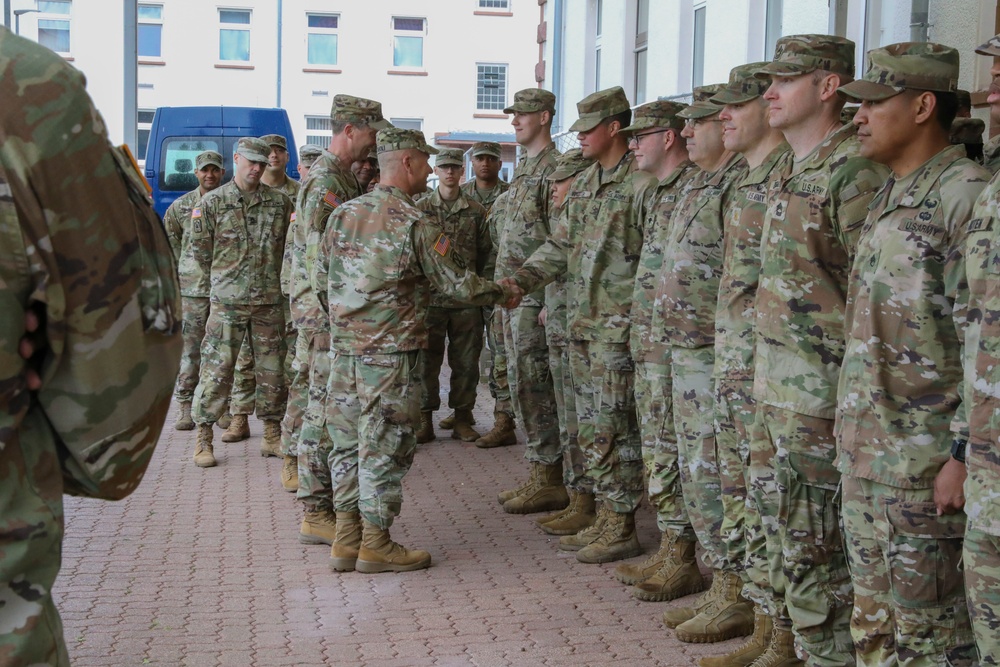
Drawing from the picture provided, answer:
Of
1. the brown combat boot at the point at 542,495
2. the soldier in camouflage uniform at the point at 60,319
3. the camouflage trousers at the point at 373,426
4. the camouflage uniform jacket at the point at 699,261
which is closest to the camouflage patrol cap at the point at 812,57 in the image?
the camouflage uniform jacket at the point at 699,261

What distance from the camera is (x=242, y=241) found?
29.9 ft

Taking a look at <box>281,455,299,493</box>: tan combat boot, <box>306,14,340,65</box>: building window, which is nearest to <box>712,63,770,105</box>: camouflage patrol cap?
<box>281,455,299,493</box>: tan combat boot

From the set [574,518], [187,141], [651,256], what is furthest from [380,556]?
[187,141]

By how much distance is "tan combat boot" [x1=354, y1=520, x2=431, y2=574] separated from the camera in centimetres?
597

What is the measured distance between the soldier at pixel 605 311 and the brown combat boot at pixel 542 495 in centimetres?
90

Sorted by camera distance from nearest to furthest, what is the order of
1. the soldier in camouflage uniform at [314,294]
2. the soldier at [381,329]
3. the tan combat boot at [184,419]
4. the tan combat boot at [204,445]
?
the soldier at [381,329], the soldier in camouflage uniform at [314,294], the tan combat boot at [204,445], the tan combat boot at [184,419]

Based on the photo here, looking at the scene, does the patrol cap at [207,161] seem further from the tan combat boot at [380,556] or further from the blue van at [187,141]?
the blue van at [187,141]

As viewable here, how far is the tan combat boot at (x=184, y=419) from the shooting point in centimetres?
1004

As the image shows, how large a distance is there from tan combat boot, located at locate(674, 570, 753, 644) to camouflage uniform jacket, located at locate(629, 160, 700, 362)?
3.45 ft

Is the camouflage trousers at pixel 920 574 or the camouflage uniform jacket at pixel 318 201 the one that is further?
the camouflage uniform jacket at pixel 318 201

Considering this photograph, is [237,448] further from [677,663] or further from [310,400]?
[677,663]

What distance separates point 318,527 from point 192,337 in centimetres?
369

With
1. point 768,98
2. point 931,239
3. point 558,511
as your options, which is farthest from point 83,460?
point 558,511

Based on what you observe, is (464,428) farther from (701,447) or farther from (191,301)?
(701,447)
